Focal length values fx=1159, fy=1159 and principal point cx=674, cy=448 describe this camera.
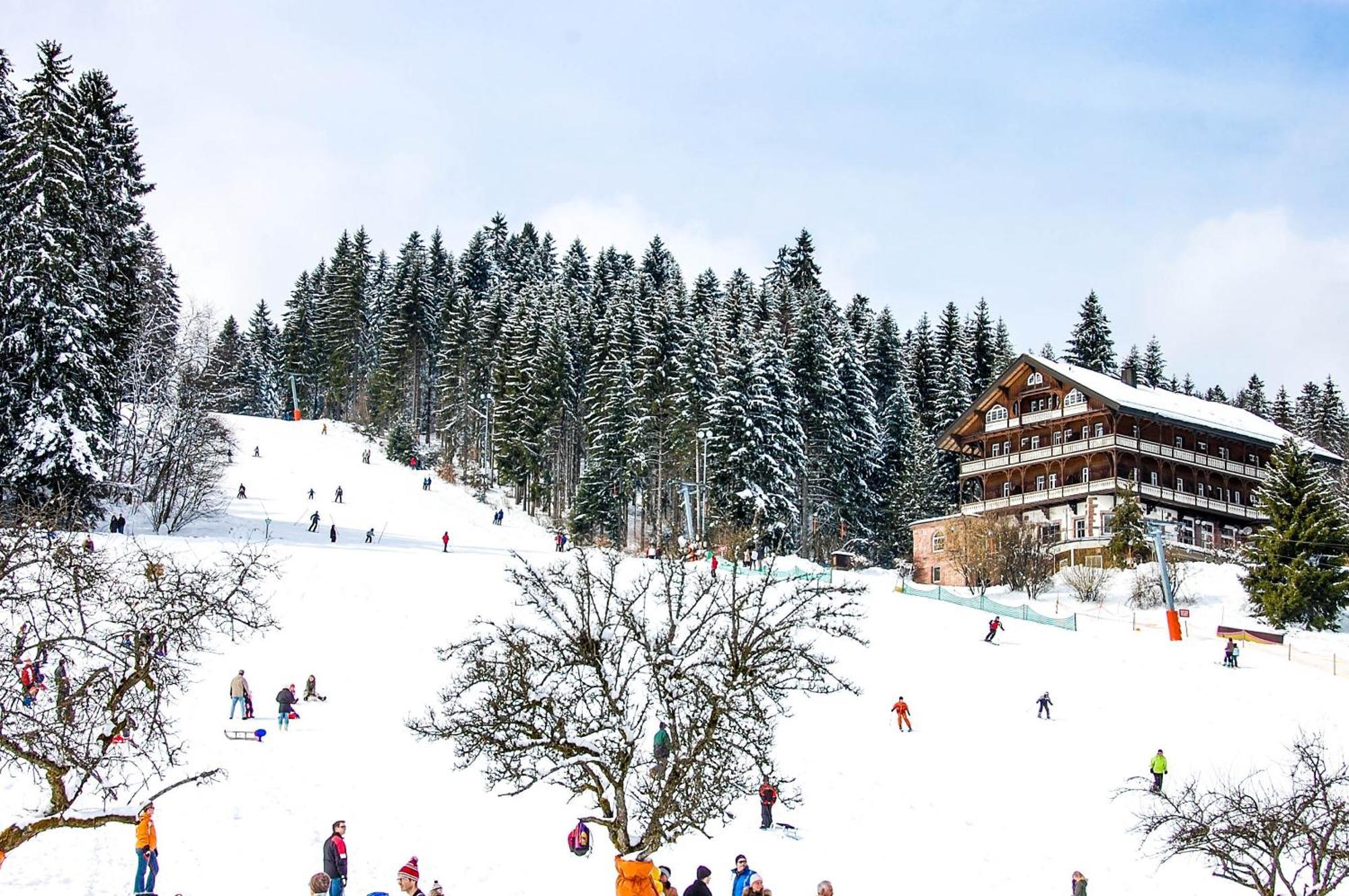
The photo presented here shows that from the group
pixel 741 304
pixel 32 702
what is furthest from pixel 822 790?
pixel 741 304

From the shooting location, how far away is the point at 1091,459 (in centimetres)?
6644

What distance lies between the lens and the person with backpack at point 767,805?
71.6 ft

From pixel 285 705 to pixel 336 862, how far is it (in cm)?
959

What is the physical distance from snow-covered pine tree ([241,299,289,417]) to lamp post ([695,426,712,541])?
6930 centimetres

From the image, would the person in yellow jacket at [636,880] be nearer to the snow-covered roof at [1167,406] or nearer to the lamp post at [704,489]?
the lamp post at [704,489]

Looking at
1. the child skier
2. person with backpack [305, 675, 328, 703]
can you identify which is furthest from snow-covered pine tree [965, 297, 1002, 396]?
person with backpack [305, 675, 328, 703]

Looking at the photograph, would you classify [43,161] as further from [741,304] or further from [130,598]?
[741,304]

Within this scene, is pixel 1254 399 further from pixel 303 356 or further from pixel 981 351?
pixel 303 356

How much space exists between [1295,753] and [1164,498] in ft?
123

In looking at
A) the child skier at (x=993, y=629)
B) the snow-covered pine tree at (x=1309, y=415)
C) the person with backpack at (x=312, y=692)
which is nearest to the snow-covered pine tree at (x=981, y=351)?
the snow-covered pine tree at (x=1309, y=415)

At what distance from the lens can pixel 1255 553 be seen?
49188 mm

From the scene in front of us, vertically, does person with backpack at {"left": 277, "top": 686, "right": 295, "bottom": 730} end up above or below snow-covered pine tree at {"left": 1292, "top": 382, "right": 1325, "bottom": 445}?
below

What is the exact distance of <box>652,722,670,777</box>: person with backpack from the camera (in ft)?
59.2

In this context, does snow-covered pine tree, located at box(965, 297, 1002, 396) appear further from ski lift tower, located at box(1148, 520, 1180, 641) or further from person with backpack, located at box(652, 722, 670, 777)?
person with backpack, located at box(652, 722, 670, 777)
